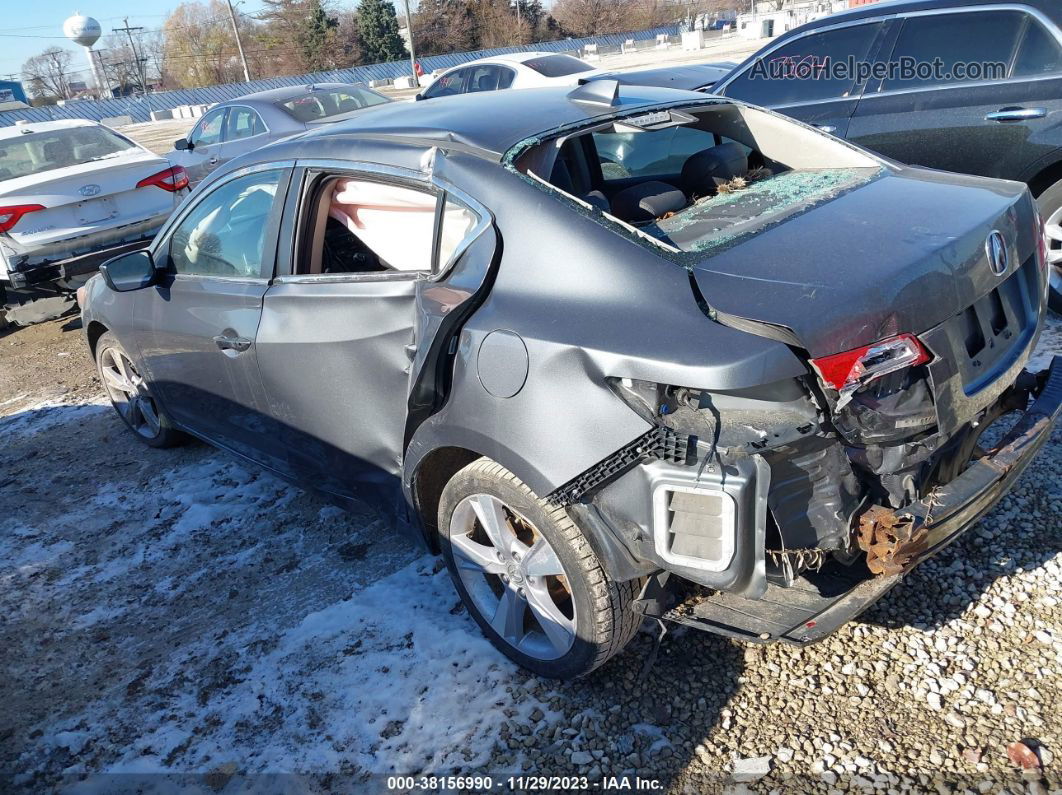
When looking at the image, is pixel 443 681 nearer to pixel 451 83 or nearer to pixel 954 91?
pixel 954 91

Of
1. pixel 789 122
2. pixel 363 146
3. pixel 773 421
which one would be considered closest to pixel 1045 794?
pixel 773 421

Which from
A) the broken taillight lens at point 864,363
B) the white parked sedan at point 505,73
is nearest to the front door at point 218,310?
the broken taillight lens at point 864,363

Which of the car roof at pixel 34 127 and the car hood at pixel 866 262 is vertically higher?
the car roof at pixel 34 127

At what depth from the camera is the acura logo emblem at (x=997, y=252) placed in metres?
2.43

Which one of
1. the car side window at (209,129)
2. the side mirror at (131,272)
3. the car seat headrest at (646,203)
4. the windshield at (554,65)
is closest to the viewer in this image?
the car seat headrest at (646,203)

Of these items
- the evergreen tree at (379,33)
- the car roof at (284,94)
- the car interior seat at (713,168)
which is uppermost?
the evergreen tree at (379,33)

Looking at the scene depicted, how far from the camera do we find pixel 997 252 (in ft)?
8.07

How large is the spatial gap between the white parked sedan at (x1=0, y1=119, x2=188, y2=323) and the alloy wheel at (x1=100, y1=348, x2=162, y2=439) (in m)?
2.69

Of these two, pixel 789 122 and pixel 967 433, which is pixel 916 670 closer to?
pixel 967 433

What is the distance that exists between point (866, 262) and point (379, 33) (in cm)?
6771

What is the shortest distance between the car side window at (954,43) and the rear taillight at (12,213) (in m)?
6.87

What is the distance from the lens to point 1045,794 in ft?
6.99

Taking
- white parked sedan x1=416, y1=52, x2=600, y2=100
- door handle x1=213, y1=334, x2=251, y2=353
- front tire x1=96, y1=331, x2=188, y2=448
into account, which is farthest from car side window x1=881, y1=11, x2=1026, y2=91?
white parked sedan x1=416, y1=52, x2=600, y2=100

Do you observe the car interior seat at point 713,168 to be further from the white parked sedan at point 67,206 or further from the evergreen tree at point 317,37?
the evergreen tree at point 317,37
